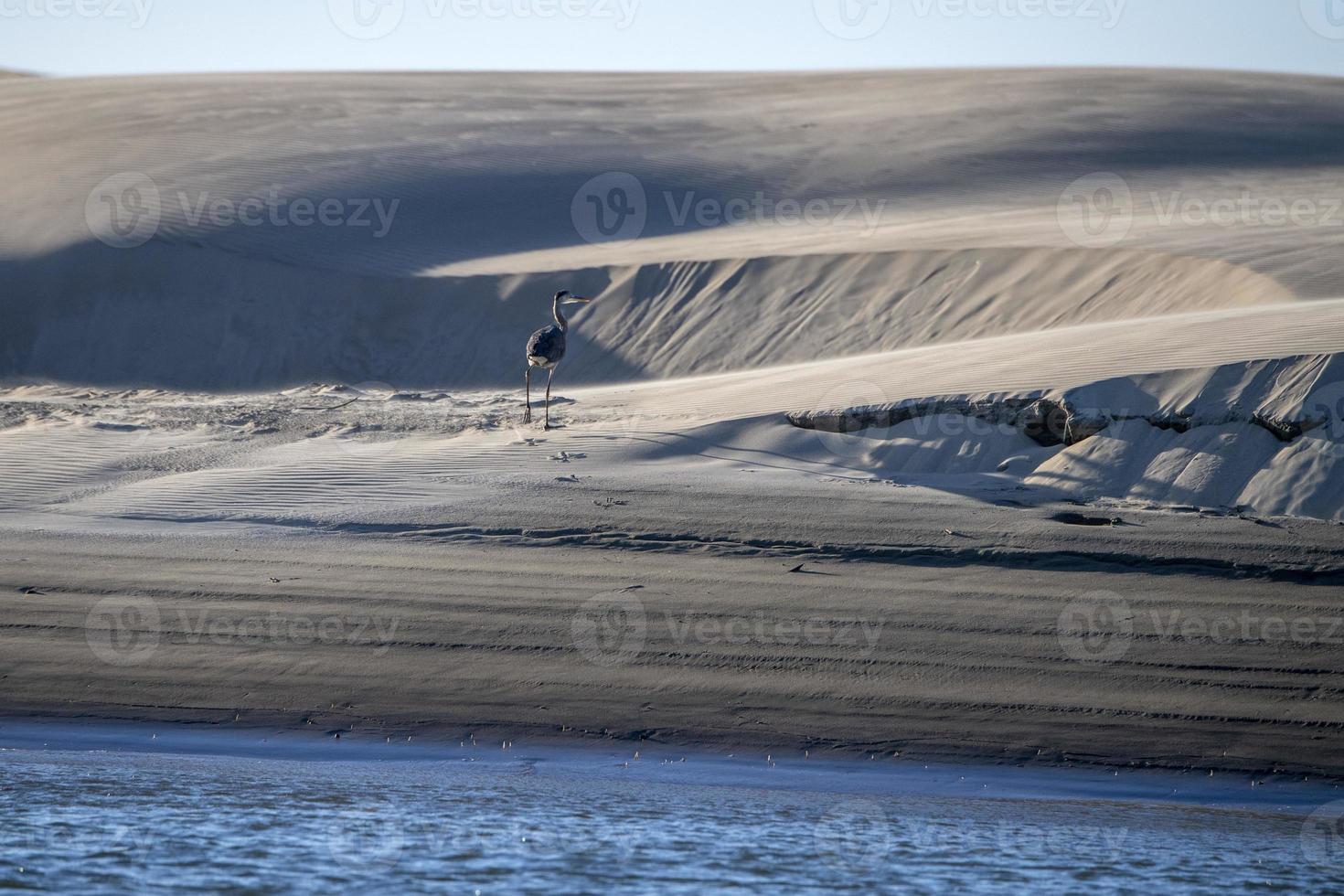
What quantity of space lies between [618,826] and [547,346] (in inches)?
320

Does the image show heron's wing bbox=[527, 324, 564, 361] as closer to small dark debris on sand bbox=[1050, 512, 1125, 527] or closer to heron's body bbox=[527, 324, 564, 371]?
heron's body bbox=[527, 324, 564, 371]

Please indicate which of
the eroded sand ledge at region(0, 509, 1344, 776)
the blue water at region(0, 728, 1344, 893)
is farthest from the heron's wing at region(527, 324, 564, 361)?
the blue water at region(0, 728, 1344, 893)

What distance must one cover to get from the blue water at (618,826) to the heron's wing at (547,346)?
7035 mm

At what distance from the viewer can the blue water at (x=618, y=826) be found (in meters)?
6.36

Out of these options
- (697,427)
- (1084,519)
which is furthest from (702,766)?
(697,427)

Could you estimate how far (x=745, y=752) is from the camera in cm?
780

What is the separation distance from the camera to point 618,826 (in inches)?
269

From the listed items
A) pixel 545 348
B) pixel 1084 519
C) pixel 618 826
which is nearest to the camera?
pixel 618 826

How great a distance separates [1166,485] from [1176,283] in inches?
262

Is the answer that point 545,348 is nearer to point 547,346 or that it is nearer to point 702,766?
point 547,346

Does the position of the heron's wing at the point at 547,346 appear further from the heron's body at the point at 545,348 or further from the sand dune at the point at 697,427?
the sand dune at the point at 697,427

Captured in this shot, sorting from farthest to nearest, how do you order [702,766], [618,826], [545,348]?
1. [545,348]
2. [702,766]
3. [618,826]

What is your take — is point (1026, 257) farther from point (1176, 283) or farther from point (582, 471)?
point (582, 471)

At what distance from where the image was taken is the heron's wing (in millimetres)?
14336
